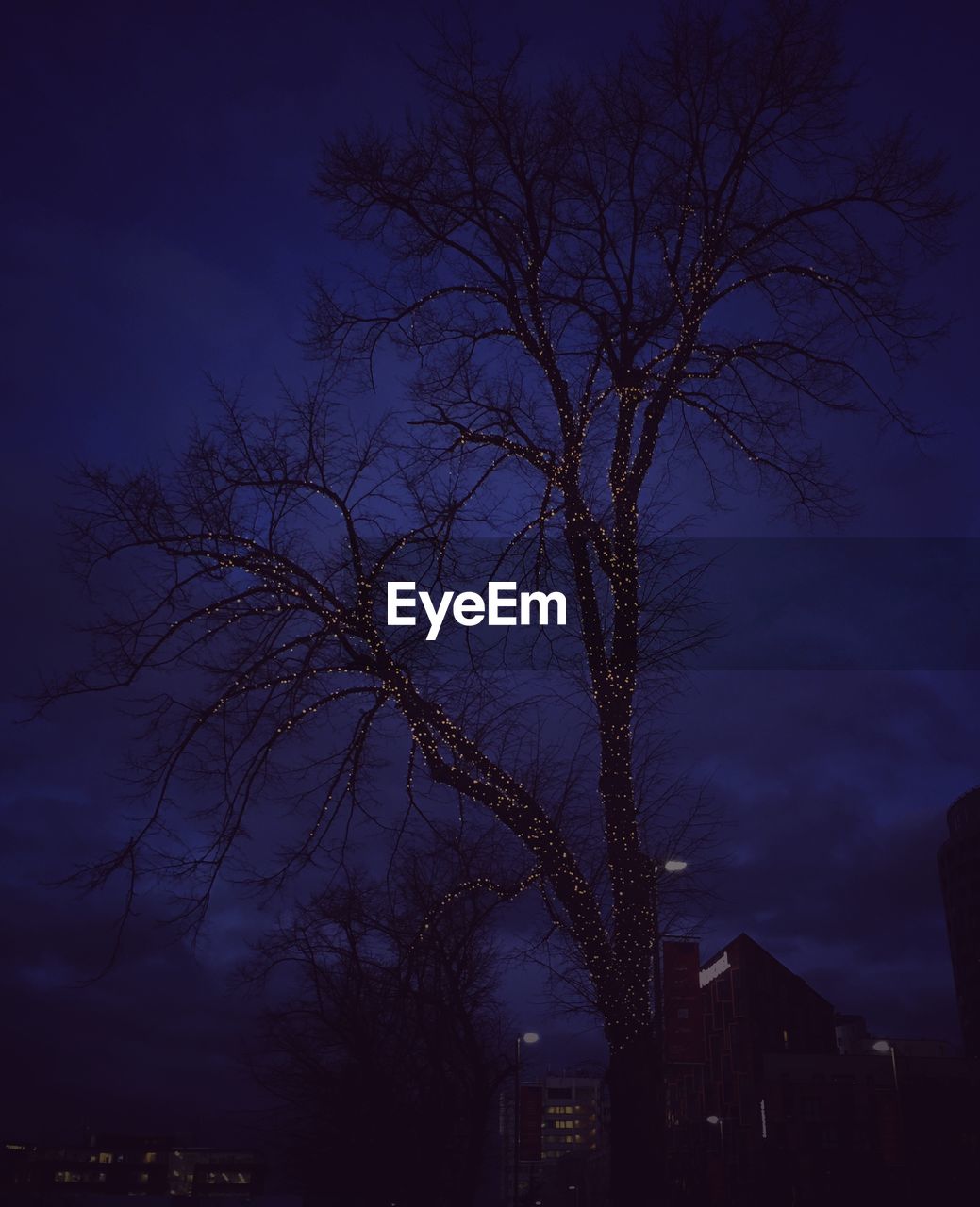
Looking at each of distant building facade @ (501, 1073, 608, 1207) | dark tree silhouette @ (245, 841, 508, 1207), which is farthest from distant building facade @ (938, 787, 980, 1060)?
dark tree silhouette @ (245, 841, 508, 1207)

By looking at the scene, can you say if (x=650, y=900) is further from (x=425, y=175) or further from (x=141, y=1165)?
(x=141, y=1165)

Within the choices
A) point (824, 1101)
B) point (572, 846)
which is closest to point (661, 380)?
point (572, 846)

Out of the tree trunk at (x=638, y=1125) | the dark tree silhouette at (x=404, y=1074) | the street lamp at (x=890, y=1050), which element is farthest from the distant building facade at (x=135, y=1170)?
the tree trunk at (x=638, y=1125)

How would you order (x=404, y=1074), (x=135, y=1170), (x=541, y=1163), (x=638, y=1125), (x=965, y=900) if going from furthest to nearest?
(x=135, y=1170)
(x=965, y=900)
(x=541, y=1163)
(x=404, y=1074)
(x=638, y=1125)

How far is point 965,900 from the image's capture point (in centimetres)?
15125

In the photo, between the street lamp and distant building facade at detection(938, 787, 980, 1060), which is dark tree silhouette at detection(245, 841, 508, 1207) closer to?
the street lamp

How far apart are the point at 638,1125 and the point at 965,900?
522 feet

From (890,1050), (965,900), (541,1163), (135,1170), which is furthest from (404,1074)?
(135,1170)

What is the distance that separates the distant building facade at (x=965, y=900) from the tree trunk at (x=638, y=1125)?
492ft

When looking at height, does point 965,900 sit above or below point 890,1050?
above

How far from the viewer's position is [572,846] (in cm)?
1158

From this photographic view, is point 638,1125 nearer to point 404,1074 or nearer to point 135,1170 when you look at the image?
point 404,1074

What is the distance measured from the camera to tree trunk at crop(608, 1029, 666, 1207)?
9.31 meters

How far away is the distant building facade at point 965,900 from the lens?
144375 mm
